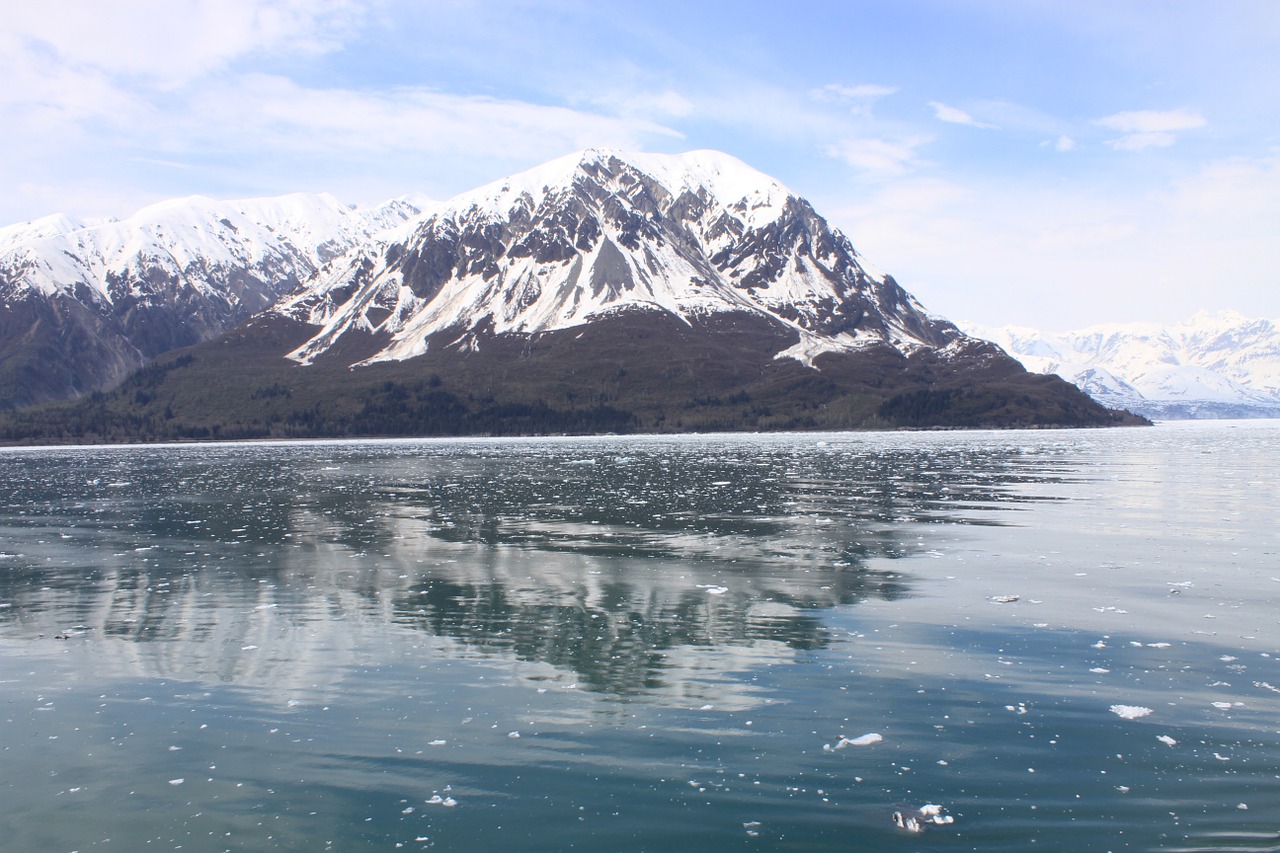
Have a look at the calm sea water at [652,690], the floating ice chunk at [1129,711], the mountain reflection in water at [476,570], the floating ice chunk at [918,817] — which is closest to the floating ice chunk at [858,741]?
the calm sea water at [652,690]

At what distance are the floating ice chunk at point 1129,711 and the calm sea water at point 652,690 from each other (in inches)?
3.9

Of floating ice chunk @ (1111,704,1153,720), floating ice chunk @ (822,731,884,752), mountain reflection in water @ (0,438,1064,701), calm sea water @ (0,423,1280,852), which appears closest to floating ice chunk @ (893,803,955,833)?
calm sea water @ (0,423,1280,852)

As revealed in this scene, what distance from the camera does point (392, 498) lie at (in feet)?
257

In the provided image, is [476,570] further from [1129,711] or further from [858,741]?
[1129,711]

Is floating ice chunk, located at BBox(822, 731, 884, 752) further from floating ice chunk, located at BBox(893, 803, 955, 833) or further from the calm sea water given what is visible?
floating ice chunk, located at BBox(893, 803, 955, 833)

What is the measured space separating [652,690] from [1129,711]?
1082 centimetres

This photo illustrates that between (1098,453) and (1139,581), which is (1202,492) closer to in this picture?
(1139,581)

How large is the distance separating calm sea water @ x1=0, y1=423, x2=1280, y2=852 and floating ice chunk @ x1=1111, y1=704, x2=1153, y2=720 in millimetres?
99

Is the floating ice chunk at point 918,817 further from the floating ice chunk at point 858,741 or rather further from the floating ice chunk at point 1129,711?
the floating ice chunk at point 1129,711

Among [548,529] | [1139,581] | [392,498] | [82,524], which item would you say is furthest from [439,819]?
[392,498]

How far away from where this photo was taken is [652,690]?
23.2 m

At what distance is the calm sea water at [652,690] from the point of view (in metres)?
16.5

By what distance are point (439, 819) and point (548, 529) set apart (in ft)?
125

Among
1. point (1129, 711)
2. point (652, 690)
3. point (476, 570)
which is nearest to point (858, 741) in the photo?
point (652, 690)
